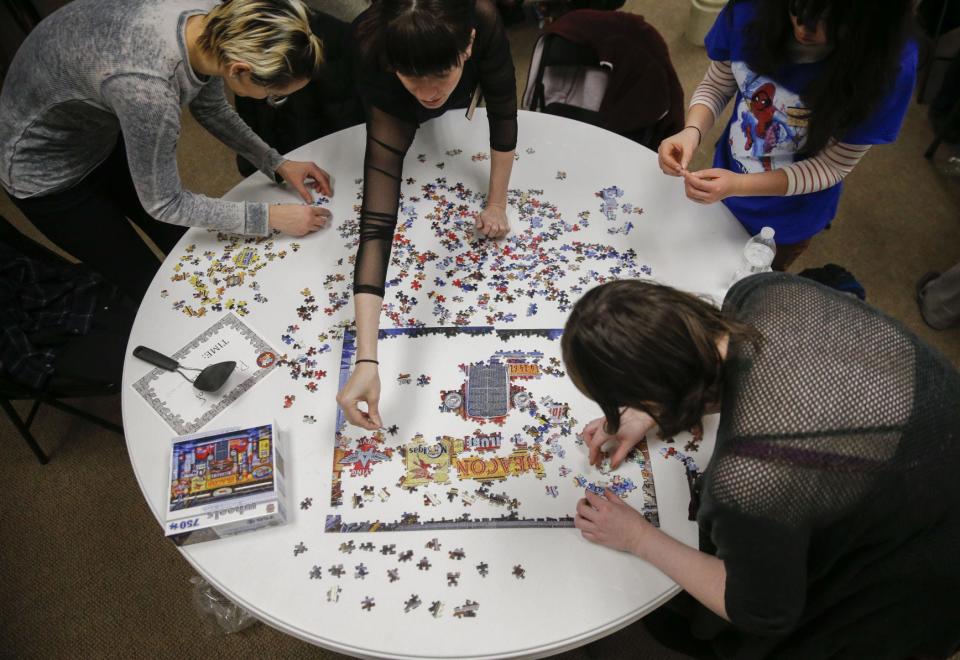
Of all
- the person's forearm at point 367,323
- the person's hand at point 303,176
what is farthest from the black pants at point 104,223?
the person's forearm at point 367,323

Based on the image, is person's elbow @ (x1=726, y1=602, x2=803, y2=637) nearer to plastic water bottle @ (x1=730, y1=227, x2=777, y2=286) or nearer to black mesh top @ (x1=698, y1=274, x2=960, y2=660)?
black mesh top @ (x1=698, y1=274, x2=960, y2=660)

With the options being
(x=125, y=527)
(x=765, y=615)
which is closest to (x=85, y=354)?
(x=125, y=527)

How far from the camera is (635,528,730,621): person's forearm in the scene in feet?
4.65

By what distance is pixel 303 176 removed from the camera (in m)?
2.27

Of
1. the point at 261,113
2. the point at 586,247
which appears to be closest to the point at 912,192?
the point at 586,247

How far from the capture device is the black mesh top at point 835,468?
118 centimetres

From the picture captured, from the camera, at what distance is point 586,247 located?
6.93ft

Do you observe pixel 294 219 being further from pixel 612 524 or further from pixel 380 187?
pixel 612 524

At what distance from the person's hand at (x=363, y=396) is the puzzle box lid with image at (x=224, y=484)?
0.21m

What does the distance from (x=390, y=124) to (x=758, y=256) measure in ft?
4.22

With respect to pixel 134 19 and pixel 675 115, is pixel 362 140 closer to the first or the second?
pixel 134 19

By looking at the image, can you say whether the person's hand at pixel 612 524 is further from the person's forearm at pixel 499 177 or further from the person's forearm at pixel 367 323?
the person's forearm at pixel 499 177

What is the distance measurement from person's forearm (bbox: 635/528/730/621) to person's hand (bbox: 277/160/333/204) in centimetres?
161

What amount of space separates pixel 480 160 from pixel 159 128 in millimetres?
1106
